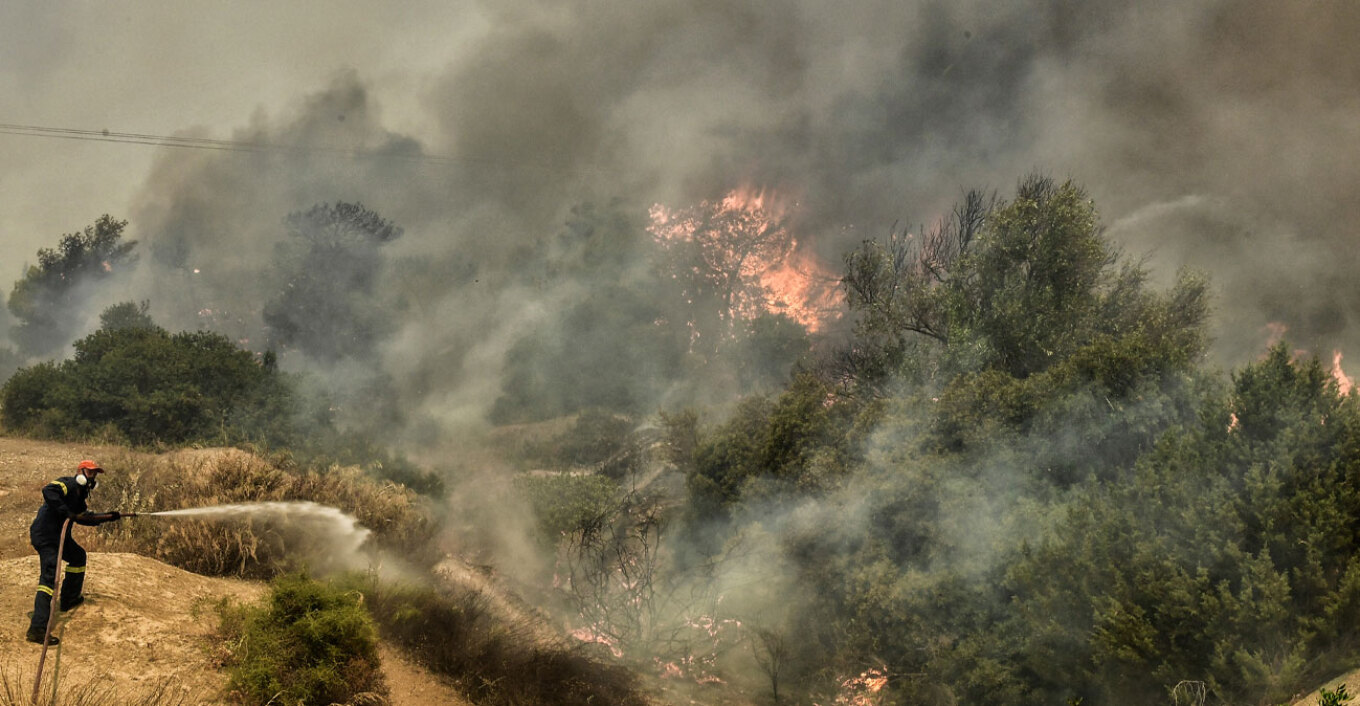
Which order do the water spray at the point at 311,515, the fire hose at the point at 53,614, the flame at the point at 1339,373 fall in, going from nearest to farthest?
1. the fire hose at the point at 53,614
2. the water spray at the point at 311,515
3. the flame at the point at 1339,373

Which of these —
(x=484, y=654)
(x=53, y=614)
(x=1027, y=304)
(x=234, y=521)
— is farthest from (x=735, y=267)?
(x=53, y=614)

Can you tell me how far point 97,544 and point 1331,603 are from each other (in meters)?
19.7

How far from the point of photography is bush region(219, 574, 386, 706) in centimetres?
1010

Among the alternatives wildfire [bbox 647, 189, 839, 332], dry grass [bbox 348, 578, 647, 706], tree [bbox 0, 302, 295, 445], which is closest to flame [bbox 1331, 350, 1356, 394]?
wildfire [bbox 647, 189, 839, 332]

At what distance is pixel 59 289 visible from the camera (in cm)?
6081

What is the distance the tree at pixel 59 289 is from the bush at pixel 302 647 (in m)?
64.0

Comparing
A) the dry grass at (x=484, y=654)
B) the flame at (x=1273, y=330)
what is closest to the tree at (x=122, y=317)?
the dry grass at (x=484, y=654)

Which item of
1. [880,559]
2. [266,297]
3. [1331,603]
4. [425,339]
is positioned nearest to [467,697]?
[880,559]

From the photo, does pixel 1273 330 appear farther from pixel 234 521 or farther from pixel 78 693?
pixel 78 693

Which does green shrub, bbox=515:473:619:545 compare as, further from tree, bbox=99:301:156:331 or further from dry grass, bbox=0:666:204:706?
tree, bbox=99:301:156:331

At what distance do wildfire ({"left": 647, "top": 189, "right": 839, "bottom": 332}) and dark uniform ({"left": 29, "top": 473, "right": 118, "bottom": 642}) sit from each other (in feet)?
149

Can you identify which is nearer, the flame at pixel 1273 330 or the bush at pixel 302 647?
the bush at pixel 302 647

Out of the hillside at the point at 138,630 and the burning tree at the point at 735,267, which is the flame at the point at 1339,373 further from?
the hillside at the point at 138,630

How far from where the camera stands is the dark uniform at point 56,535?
954 cm
